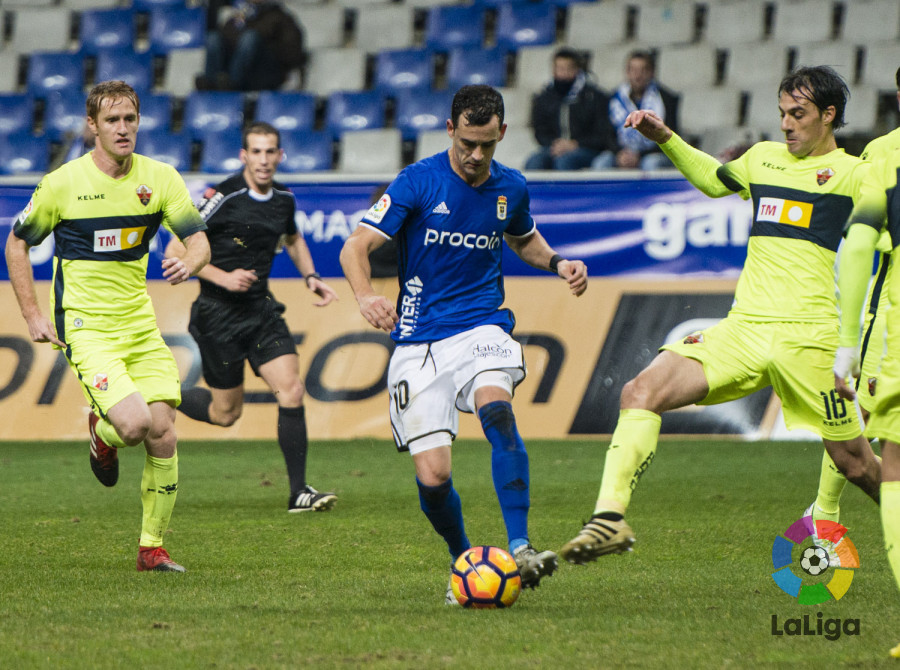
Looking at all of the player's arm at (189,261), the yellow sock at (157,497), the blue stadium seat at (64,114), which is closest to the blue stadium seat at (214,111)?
the blue stadium seat at (64,114)

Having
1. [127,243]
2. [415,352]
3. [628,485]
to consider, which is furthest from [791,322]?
[127,243]

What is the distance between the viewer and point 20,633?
4840 millimetres

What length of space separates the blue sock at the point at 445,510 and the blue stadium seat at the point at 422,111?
10559 mm

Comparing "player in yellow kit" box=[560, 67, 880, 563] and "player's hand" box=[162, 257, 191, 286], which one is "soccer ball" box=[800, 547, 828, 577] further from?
"player's hand" box=[162, 257, 191, 286]

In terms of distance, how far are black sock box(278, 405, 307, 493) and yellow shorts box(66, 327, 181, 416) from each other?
211 centimetres

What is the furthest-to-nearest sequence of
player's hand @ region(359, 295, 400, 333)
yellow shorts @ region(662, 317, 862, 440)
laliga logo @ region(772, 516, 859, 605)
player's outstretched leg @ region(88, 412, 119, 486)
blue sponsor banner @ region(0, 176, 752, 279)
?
1. blue sponsor banner @ region(0, 176, 752, 279)
2. player's outstretched leg @ region(88, 412, 119, 486)
3. yellow shorts @ region(662, 317, 862, 440)
4. laliga logo @ region(772, 516, 859, 605)
5. player's hand @ region(359, 295, 400, 333)

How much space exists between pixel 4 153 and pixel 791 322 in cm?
1292

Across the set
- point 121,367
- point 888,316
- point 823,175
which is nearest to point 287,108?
point 121,367

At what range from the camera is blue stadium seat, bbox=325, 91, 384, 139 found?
16312mm

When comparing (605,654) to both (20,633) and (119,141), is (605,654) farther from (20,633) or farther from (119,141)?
(119,141)

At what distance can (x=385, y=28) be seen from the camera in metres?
17.5

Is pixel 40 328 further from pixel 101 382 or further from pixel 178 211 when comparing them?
pixel 178 211

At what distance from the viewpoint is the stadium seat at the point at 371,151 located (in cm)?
1554

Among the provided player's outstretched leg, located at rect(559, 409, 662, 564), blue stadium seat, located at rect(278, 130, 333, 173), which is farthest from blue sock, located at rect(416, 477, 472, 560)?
blue stadium seat, located at rect(278, 130, 333, 173)
